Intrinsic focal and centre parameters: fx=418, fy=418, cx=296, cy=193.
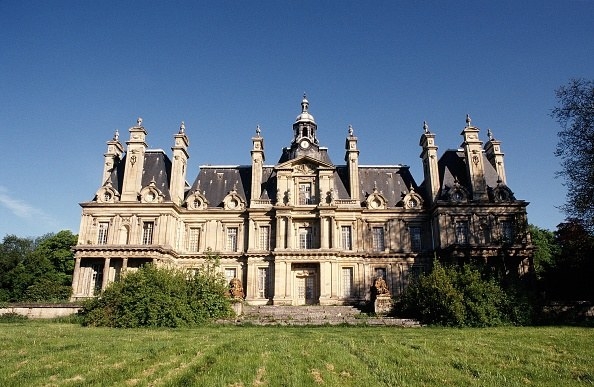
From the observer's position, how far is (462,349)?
10586 mm


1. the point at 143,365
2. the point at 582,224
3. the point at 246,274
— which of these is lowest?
the point at 143,365

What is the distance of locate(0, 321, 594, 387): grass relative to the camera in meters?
7.14

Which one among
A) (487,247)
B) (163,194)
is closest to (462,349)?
(487,247)

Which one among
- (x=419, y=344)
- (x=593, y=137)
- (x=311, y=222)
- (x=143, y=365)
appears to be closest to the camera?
(x=143, y=365)

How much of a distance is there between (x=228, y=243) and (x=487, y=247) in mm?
19660

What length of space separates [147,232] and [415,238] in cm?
2128

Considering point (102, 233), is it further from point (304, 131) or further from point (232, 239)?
point (304, 131)

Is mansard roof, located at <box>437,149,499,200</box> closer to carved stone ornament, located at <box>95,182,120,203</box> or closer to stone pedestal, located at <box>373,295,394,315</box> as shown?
stone pedestal, located at <box>373,295,394,315</box>

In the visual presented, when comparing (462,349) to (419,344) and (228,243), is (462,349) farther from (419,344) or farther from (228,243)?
(228,243)

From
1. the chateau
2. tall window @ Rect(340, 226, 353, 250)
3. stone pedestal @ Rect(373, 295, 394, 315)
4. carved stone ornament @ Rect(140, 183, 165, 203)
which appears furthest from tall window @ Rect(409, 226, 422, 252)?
carved stone ornament @ Rect(140, 183, 165, 203)

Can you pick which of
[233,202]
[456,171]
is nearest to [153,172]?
[233,202]

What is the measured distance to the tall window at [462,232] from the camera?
32188 millimetres

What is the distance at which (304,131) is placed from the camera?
1481 inches

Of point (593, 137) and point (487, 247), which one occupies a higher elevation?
point (593, 137)
